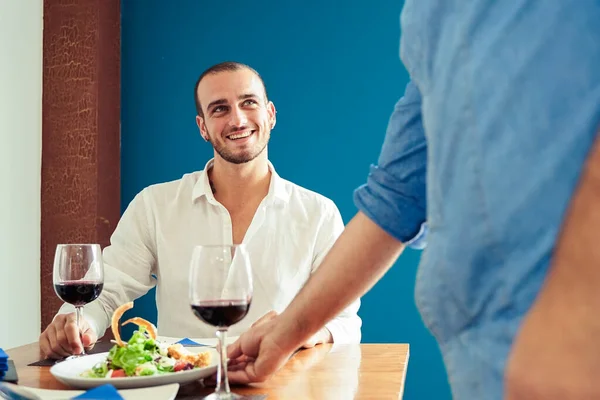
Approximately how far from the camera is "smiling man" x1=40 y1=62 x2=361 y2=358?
254 centimetres

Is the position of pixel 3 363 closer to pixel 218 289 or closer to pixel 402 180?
pixel 218 289

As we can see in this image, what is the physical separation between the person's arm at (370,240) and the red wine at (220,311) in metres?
0.07

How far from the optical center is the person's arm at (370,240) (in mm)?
917

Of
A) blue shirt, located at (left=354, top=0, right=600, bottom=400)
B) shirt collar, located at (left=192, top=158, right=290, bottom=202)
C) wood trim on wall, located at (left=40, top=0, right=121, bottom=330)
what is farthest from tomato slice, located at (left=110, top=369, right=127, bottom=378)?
wood trim on wall, located at (left=40, top=0, right=121, bottom=330)

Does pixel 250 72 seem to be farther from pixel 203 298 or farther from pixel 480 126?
pixel 480 126

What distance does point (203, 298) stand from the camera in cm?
112

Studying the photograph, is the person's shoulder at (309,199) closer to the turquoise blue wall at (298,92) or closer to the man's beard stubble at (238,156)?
the man's beard stubble at (238,156)

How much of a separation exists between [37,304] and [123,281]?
1125 millimetres

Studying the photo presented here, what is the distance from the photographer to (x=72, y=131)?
3.45 metres

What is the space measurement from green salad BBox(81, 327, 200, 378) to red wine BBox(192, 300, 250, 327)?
0.23 meters

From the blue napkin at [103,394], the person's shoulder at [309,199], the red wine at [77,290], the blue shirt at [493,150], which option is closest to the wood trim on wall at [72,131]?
the person's shoulder at [309,199]

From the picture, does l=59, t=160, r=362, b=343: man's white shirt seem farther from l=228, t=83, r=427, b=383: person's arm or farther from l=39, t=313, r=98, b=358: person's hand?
l=228, t=83, r=427, b=383: person's arm

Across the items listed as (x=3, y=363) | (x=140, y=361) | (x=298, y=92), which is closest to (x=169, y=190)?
(x=298, y=92)

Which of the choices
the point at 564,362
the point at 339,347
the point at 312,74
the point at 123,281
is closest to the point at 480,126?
the point at 564,362
